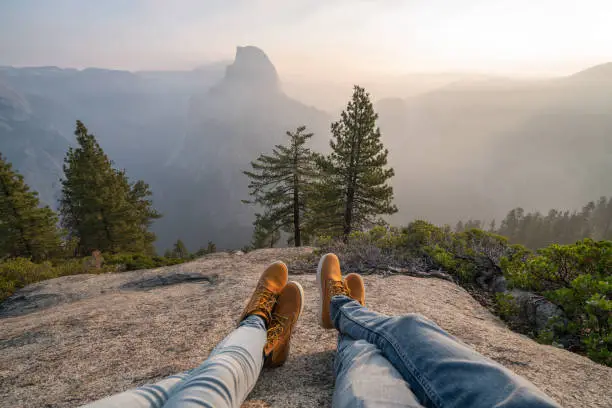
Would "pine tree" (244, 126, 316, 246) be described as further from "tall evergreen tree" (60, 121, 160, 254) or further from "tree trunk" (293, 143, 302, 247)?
A: "tall evergreen tree" (60, 121, 160, 254)

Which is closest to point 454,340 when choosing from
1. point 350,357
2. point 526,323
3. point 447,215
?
point 350,357

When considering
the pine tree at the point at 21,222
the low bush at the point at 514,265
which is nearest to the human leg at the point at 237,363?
the low bush at the point at 514,265

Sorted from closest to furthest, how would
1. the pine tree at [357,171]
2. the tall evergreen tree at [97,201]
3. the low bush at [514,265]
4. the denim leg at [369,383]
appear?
the denim leg at [369,383]
the low bush at [514,265]
the pine tree at [357,171]
the tall evergreen tree at [97,201]

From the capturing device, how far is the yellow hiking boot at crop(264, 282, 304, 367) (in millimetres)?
2307

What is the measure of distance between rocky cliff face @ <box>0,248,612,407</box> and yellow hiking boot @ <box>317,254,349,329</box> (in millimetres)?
289

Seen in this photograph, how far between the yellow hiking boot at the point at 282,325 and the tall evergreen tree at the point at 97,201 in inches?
707

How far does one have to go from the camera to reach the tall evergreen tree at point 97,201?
16328 millimetres

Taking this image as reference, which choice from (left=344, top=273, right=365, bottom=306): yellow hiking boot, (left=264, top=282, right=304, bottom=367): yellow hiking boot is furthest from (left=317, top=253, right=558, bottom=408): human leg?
(left=344, top=273, right=365, bottom=306): yellow hiking boot

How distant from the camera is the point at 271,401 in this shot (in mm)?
1992

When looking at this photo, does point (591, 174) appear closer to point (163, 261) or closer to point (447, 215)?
point (447, 215)

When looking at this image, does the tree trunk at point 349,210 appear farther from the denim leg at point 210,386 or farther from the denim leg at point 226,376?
the denim leg at point 210,386

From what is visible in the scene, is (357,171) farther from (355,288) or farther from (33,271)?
(33,271)

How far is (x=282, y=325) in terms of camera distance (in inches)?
100

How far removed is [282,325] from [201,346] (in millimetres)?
997
